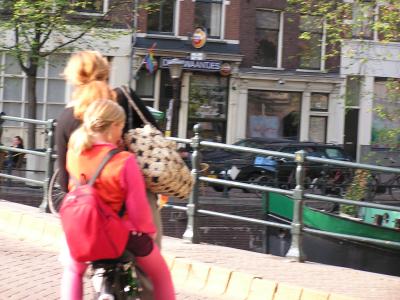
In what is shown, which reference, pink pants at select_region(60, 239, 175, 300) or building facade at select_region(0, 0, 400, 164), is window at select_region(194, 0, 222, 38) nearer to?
building facade at select_region(0, 0, 400, 164)

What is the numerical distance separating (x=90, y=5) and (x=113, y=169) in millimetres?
17628

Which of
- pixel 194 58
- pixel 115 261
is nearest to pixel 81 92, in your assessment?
pixel 115 261

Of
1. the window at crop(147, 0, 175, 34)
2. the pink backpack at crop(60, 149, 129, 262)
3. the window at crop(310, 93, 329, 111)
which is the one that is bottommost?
the pink backpack at crop(60, 149, 129, 262)

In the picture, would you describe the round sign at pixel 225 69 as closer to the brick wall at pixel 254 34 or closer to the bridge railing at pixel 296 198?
the brick wall at pixel 254 34

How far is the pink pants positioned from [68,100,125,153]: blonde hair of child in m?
0.68

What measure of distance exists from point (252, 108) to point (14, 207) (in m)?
19.8

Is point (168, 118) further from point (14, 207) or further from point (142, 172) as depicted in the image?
point (142, 172)

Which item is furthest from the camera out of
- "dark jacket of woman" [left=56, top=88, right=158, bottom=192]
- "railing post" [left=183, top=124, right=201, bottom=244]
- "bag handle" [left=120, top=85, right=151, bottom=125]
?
"railing post" [left=183, top=124, right=201, bottom=244]

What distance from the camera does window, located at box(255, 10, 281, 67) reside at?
28484 mm

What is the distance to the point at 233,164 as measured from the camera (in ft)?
50.8

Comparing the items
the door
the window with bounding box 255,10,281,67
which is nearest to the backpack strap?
the window with bounding box 255,10,281,67

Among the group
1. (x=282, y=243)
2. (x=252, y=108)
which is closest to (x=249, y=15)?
(x=252, y=108)

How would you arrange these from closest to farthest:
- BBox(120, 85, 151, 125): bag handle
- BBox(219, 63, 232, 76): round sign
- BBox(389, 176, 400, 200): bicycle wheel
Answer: BBox(120, 85, 151, 125): bag handle < BBox(389, 176, 400, 200): bicycle wheel < BBox(219, 63, 232, 76): round sign

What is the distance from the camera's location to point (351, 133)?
2939 cm
